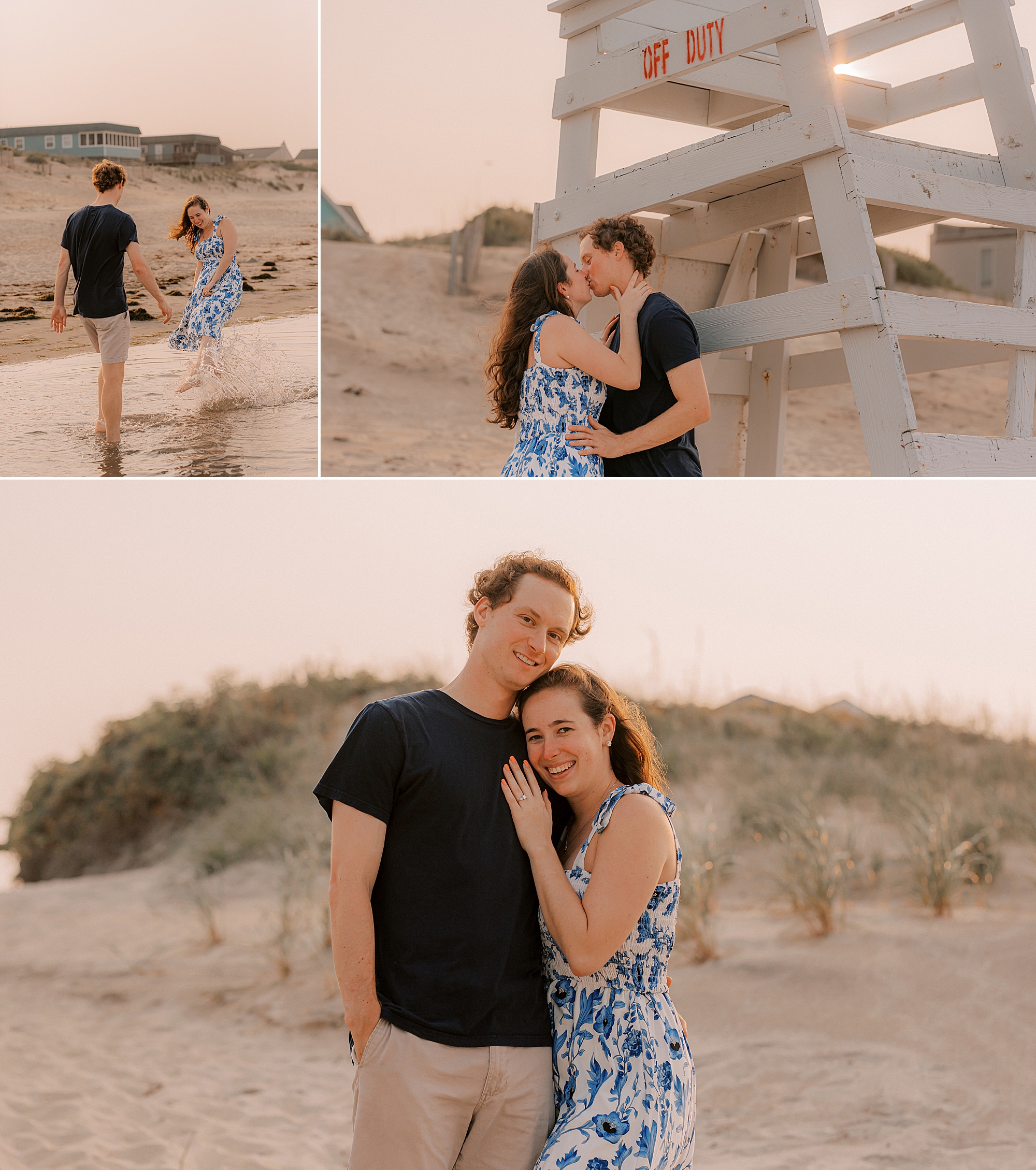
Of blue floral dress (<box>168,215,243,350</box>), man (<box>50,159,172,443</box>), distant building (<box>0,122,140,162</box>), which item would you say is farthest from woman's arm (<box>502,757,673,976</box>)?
distant building (<box>0,122,140,162</box>)

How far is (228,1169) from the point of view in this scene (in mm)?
5230

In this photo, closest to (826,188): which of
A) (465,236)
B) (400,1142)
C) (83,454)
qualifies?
(400,1142)

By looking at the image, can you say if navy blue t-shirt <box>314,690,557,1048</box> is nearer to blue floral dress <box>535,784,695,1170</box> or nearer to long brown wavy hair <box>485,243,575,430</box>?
blue floral dress <box>535,784,695,1170</box>

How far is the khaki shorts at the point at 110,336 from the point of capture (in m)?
5.79

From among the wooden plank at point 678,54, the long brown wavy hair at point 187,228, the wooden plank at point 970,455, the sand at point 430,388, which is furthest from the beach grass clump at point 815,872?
the sand at point 430,388

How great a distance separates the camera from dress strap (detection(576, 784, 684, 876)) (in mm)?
2008

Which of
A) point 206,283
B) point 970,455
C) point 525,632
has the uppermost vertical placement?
point 206,283

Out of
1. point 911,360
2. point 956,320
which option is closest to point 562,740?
point 956,320

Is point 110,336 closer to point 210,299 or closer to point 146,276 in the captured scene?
point 146,276

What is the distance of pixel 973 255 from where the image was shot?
25.0 meters

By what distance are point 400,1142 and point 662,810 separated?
0.74 m

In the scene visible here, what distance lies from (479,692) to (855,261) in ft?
6.37

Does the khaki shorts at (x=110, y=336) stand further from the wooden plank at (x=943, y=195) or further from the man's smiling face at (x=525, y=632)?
the man's smiling face at (x=525, y=632)

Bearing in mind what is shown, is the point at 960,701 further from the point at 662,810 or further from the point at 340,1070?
the point at 662,810
